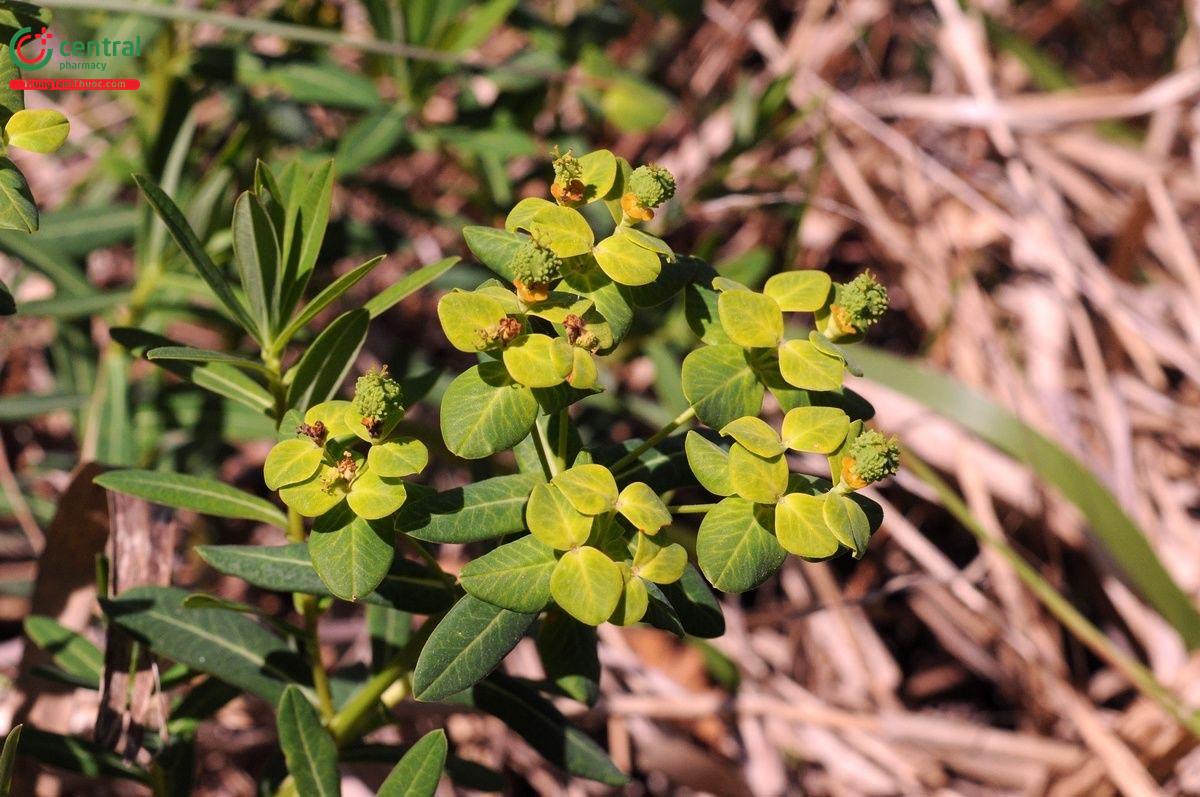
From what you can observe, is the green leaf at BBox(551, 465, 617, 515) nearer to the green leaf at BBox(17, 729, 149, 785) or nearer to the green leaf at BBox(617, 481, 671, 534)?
the green leaf at BBox(617, 481, 671, 534)

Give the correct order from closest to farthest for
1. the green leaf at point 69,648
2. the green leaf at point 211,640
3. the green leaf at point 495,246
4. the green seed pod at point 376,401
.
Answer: the green seed pod at point 376,401 → the green leaf at point 495,246 → the green leaf at point 211,640 → the green leaf at point 69,648

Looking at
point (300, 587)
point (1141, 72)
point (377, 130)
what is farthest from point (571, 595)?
point (1141, 72)

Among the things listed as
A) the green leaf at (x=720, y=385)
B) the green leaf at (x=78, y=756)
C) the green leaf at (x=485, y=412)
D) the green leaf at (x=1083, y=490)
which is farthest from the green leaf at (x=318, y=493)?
the green leaf at (x=1083, y=490)

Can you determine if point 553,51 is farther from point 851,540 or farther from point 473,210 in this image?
point 851,540

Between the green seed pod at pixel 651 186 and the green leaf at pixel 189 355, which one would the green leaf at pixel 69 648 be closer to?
the green leaf at pixel 189 355

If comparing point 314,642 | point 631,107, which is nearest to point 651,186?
point 314,642

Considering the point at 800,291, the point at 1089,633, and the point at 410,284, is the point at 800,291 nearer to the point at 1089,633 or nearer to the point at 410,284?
the point at 410,284

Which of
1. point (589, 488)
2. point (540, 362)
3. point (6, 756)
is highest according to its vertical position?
point (540, 362)
